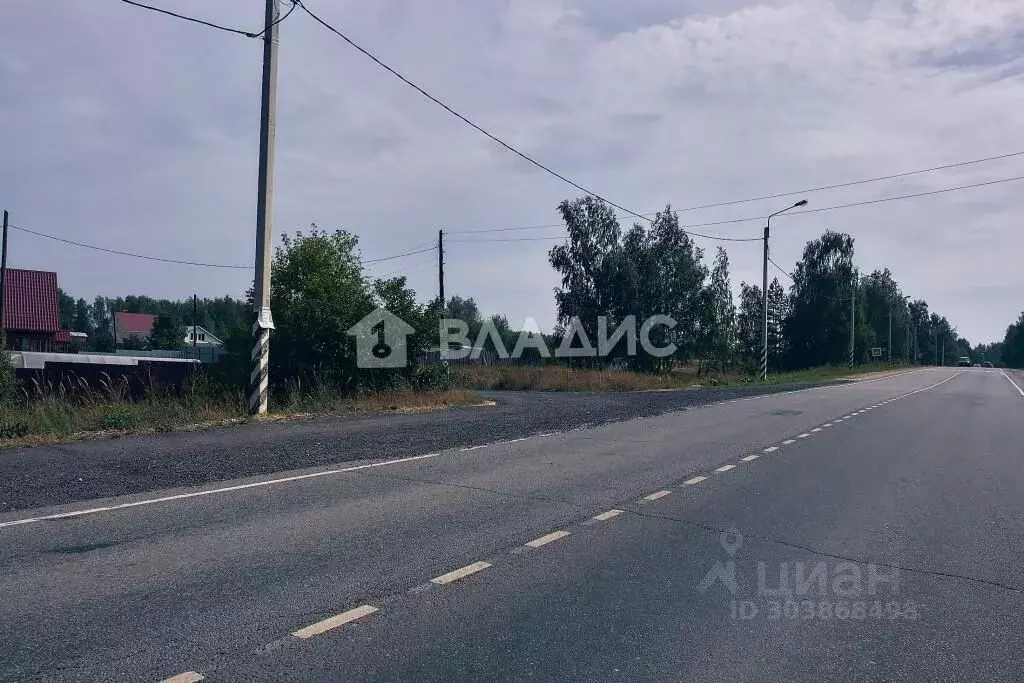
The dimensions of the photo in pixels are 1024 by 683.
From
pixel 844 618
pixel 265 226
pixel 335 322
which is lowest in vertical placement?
pixel 844 618

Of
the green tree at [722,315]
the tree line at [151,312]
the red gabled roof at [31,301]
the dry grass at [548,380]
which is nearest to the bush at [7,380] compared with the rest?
the dry grass at [548,380]

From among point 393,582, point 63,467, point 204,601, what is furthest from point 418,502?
point 63,467

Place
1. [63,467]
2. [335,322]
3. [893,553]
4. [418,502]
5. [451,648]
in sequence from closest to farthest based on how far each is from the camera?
[451,648], [893,553], [418,502], [63,467], [335,322]

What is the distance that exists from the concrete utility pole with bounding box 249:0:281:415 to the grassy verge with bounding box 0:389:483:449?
2.53 ft

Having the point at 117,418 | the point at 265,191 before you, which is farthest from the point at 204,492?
the point at 265,191

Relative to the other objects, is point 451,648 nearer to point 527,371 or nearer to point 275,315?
point 275,315

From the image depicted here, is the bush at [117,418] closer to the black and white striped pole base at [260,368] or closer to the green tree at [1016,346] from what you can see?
the black and white striped pole base at [260,368]

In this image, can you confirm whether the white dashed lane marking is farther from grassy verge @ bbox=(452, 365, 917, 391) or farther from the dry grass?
the dry grass

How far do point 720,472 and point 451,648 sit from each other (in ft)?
24.0

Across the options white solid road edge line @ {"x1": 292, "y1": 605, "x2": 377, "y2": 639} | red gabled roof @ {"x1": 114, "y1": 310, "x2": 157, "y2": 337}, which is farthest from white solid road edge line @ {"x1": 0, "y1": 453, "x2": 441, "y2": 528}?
red gabled roof @ {"x1": 114, "y1": 310, "x2": 157, "y2": 337}

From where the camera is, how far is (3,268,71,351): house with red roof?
1762 inches

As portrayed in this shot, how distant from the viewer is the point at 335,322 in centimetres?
2172

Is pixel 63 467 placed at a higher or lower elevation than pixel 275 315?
lower

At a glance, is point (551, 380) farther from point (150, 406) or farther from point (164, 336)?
point (164, 336)
